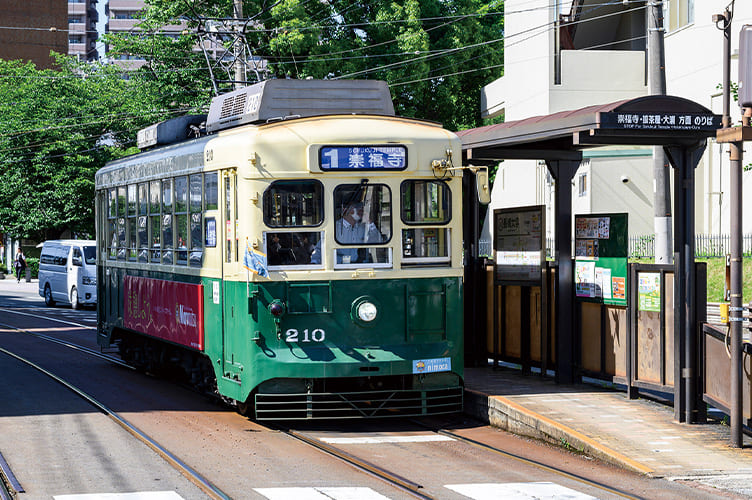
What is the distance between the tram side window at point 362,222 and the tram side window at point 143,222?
396 centimetres

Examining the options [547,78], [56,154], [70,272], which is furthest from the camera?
[56,154]

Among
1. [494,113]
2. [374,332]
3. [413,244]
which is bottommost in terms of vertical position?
[374,332]

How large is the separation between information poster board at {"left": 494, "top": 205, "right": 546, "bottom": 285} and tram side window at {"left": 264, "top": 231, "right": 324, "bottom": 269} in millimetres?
3296

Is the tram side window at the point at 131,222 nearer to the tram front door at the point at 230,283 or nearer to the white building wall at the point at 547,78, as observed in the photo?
the tram front door at the point at 230,283

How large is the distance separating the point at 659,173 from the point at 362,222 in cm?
799

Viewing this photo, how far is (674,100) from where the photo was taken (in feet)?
35.1

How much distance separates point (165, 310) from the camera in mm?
13820

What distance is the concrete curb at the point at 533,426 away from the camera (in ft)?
30.6

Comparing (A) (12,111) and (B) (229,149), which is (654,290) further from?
(A) (12,111)

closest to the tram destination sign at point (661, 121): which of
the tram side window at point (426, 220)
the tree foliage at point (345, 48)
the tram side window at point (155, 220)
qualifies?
the tram side window at point (426, 220)

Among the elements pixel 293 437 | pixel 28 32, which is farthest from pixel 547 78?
pixel 28 32

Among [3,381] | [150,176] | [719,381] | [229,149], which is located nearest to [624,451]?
[719,381]

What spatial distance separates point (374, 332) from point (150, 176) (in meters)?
4.36

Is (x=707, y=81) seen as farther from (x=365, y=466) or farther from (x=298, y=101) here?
(x=365, y=466)
